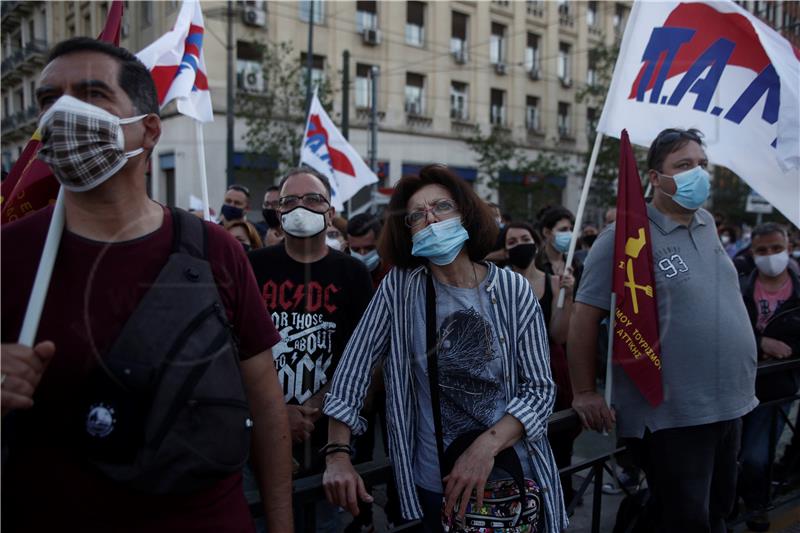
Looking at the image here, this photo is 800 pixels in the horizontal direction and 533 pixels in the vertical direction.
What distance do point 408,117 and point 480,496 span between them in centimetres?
2464

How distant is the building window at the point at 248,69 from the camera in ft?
72.7

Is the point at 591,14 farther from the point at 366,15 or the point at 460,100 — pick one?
the point at 366,15

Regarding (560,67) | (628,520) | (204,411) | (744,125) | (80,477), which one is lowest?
(628,520)

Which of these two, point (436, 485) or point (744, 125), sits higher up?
point (744, 125)

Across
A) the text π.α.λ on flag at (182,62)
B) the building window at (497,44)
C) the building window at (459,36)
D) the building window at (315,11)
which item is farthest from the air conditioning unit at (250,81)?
the text π.α.λ on flag at (182,62)

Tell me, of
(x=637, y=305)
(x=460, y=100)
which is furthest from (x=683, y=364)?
(x=460, y=100)

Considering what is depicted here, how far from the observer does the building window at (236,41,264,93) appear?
22172 millimetres

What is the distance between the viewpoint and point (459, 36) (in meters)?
27.0

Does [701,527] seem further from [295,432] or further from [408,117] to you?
[408,117]

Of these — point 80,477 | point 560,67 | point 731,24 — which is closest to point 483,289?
point 80,477

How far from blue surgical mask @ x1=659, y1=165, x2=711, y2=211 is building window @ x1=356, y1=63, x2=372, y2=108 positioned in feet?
74.1

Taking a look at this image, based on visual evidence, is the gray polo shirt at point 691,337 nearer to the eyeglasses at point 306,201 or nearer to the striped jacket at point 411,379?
the striped jacket at point 411,379

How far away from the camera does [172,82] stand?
4188 mm

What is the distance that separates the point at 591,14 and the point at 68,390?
33.4m
